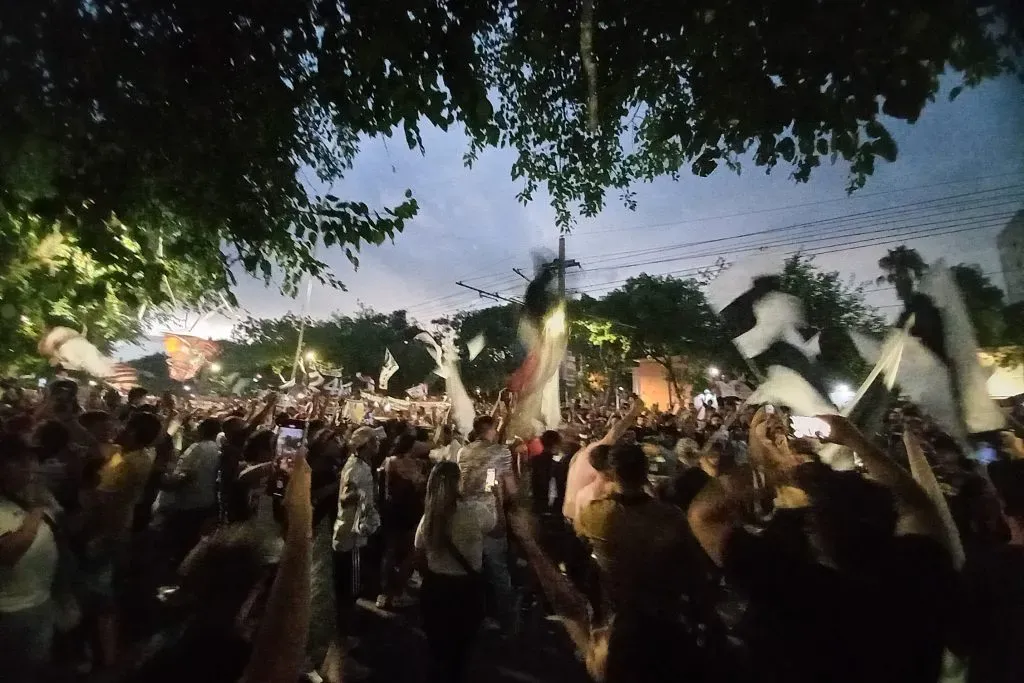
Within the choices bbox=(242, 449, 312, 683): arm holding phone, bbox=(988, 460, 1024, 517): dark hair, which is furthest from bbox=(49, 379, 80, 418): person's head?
bbox=(988, 460, 1024, 517): dark hair

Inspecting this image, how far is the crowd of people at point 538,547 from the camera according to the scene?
2.64 m

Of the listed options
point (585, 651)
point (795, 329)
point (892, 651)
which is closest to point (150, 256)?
point (585, 651)

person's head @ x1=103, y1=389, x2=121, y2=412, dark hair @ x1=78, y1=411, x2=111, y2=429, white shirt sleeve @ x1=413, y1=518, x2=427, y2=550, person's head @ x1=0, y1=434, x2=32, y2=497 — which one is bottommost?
white shirt sleeve @ x1=413, y1=518, x2=427, y2=550

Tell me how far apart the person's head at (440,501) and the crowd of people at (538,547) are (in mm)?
14

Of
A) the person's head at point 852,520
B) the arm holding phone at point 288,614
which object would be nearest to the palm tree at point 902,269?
the person's head at point 852,520

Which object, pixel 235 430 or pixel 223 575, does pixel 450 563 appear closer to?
pixel 223 575

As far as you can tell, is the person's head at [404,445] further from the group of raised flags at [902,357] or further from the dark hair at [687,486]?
the group of raised flags at [902,357]

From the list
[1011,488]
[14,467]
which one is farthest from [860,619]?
[14,467]

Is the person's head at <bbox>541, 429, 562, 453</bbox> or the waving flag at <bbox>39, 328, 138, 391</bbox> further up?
the waving flag at <bbox>39, 328, 138, 391</bbox>

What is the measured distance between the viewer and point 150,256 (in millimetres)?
3338

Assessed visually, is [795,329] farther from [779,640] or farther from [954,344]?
[779,640]

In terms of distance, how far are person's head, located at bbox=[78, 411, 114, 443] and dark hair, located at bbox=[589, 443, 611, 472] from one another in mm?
2833

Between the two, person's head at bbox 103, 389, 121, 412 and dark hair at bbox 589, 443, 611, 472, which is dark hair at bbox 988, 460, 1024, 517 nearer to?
dark hair at bbox 589, 443, 611, 472

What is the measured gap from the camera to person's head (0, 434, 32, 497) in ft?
9.02
